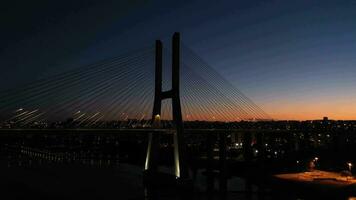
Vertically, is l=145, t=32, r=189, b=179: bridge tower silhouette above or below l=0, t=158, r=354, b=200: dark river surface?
above

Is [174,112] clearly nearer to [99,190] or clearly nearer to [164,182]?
[164,182]

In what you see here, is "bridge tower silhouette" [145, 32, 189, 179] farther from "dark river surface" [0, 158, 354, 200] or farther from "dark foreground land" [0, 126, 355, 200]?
"dark river surface" [0, 158, 354, 200]

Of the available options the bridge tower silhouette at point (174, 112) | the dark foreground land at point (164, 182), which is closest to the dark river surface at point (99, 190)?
the dark foreground land at point (164, 182)

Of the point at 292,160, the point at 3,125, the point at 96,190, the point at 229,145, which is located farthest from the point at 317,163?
the point at 229,145

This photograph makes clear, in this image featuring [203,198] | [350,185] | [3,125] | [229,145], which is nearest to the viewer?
[350,185]

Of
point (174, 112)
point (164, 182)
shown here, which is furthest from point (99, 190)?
point (174, 112)

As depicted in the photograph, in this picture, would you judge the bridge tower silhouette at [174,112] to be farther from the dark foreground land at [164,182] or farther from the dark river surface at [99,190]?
the dark river surface at [99,190]

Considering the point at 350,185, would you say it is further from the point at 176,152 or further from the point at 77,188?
the point at 77,188

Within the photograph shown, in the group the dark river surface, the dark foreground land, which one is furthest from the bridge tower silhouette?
the dark river surface

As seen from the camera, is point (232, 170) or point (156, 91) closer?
point (156, 91)
